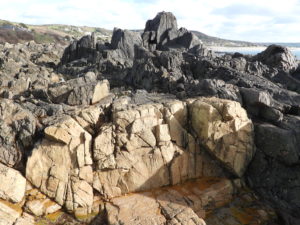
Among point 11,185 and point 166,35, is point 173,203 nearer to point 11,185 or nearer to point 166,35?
point 11,185

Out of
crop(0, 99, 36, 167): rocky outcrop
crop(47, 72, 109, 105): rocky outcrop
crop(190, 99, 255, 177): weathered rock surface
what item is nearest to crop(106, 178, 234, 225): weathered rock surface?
crop(190, 99, 255, 177): weathered rock surface

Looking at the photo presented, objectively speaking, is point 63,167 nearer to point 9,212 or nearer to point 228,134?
point 9,212

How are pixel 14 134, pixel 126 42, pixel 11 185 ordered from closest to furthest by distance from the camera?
pixel 11 185 < pixel 14 134 < pixel 126 42

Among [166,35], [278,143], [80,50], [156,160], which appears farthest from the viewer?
[166,35]

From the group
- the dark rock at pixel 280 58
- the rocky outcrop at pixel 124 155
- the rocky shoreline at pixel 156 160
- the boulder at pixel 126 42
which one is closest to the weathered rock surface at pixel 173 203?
the rocky shoreline at pixel 156 160

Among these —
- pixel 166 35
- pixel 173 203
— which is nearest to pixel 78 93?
pixel 173 203

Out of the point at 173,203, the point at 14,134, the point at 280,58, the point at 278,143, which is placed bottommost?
the point at 173,203

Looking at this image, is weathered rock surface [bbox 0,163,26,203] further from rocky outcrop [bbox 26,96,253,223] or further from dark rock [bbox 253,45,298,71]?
dark rock [bbox 253,45,298,71]

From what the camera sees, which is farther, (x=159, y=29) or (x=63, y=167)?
(x=159, y=29)

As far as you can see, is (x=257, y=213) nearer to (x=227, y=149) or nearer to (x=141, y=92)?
(x=227, y=149)

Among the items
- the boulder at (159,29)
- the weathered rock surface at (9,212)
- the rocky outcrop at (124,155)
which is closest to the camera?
the weathered rock surface at (9,212)

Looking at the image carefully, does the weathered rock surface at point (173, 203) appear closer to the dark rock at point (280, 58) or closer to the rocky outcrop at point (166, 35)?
the dark rock at point (280, 58)

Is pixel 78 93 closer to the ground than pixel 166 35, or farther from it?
closer to the ground

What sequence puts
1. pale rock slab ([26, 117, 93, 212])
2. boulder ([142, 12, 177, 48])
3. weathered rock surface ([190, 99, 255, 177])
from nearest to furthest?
pale rock slab ([26, 117, 93, 212]), weathered rock surface ([190, 99, 255, 177]), boulder ([142, 12, 177, 48])
